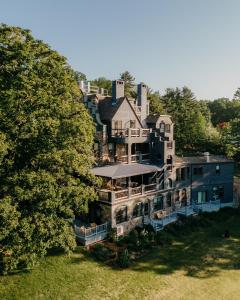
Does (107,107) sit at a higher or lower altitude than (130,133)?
higher

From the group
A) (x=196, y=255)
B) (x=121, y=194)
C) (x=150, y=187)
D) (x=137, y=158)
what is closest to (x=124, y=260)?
(x=196, y=255)

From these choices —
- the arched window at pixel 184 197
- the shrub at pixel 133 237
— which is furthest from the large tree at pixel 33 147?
the arched window at pixel 184 197

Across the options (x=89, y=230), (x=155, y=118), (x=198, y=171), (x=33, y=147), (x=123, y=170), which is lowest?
(x=89, y=230)

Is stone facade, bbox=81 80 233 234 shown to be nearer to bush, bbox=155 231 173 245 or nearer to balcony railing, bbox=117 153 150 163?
balcony railing, bbox=117 153 150 163

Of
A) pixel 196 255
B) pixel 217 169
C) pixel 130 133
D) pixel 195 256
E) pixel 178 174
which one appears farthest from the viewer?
pixel 217 169

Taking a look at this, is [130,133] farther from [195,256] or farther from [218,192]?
[218,192]

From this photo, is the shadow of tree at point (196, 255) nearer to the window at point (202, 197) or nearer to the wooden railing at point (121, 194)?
the wooden railing at point (121, 194)

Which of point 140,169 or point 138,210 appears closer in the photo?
point 138,210

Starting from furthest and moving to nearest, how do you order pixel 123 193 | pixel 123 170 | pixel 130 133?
1. pixel 130 133
2. pixel 123 170
3. pixel 123 193
